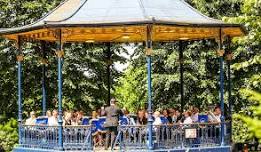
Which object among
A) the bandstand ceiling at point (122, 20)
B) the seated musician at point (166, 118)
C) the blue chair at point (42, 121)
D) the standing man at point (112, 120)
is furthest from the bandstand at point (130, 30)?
the seated musician at point (166, 118)

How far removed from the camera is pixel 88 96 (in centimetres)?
3067

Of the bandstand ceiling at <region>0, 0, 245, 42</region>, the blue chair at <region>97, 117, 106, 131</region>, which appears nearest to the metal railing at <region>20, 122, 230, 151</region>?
the blue chair at <region>97, 117, 106, 131</region>

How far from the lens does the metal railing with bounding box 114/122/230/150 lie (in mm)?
17000

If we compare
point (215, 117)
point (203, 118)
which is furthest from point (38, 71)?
point (215, 117)

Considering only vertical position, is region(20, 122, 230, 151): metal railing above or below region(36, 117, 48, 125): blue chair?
below

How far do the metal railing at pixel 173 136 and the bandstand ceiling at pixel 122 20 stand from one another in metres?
2.86

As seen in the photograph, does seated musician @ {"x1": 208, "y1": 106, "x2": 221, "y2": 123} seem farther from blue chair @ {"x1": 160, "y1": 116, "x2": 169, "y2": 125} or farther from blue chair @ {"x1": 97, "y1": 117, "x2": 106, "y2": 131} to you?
blue chair @ {"x1": 97, "y1": 117, "x2": 106, "y2": 131}

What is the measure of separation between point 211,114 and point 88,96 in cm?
1251

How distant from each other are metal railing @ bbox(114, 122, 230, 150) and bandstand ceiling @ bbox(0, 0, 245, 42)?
2.86m

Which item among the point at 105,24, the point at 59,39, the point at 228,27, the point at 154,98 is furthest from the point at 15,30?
the point at 154,98

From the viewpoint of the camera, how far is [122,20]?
17219 mm

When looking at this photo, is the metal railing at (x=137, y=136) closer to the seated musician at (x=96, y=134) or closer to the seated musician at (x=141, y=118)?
the seated musician at (x=96, y=134)

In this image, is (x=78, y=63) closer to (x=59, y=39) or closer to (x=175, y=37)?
(x=175, y=37)

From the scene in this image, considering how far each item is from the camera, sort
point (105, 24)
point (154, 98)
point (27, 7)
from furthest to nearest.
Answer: point (154, 98)
point (27, 7)
point (105, 24)
